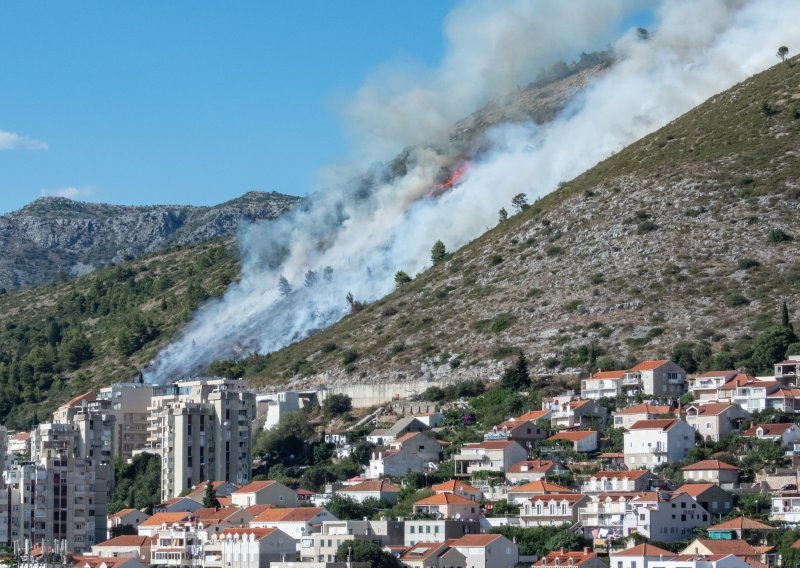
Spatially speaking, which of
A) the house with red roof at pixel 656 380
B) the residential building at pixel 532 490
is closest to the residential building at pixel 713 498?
the residential building at pixel 532 490

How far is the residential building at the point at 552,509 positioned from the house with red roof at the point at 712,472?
6305mm

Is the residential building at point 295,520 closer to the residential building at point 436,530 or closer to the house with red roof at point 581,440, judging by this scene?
the residential building at point 436,530

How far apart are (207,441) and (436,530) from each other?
35297 mm

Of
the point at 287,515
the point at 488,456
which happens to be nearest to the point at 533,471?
the point at 488,456

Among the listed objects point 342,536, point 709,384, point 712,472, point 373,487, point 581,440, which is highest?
point 709,384

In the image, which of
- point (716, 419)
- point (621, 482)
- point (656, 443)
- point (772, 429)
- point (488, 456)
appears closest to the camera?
point (621, 482)

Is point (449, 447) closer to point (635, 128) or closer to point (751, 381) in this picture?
point (751, 381)

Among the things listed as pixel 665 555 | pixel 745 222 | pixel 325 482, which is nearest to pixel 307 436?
pixel 325 482

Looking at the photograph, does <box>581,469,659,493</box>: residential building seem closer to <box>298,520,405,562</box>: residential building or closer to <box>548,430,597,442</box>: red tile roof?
<box>548,430,597,442</box>: red tile roof

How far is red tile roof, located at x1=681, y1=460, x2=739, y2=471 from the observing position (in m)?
112

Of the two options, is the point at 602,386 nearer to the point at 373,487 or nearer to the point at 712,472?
the point at 373,487

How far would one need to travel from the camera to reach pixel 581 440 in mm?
123625

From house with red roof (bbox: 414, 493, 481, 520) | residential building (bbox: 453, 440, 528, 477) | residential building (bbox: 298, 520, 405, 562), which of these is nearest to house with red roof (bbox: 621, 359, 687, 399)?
residential building (bbox: 453, 440, 528, 477)

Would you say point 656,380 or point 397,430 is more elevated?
point 656,380
